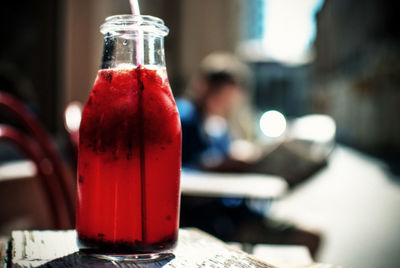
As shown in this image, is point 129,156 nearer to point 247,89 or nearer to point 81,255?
point 81,255

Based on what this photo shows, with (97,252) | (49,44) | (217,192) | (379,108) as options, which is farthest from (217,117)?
(379,108)

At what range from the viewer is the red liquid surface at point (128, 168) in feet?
2.03

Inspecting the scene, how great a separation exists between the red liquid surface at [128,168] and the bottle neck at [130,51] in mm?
17

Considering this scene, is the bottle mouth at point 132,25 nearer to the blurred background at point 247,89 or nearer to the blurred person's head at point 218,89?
the blurred background at point 247,89

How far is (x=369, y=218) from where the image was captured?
5625mm

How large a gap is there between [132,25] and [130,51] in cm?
4

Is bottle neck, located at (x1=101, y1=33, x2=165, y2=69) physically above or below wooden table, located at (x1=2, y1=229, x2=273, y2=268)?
above

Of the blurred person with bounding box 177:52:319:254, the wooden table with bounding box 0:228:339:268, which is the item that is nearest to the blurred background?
the blurred person with bounding box 177:52:319:254

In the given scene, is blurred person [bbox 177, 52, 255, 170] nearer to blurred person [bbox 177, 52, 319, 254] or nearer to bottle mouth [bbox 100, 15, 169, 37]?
blurred person [bbox 177, 52, 319, 254]

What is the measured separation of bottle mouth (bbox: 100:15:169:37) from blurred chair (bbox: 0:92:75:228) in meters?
0.59

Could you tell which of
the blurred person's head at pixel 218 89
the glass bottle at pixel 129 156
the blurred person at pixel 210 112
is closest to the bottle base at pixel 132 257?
the glass bottle at pixel 129 156

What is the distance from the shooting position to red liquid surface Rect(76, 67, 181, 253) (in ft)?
2.03

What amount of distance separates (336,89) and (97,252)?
115 ft

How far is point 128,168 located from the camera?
618 millimetres
